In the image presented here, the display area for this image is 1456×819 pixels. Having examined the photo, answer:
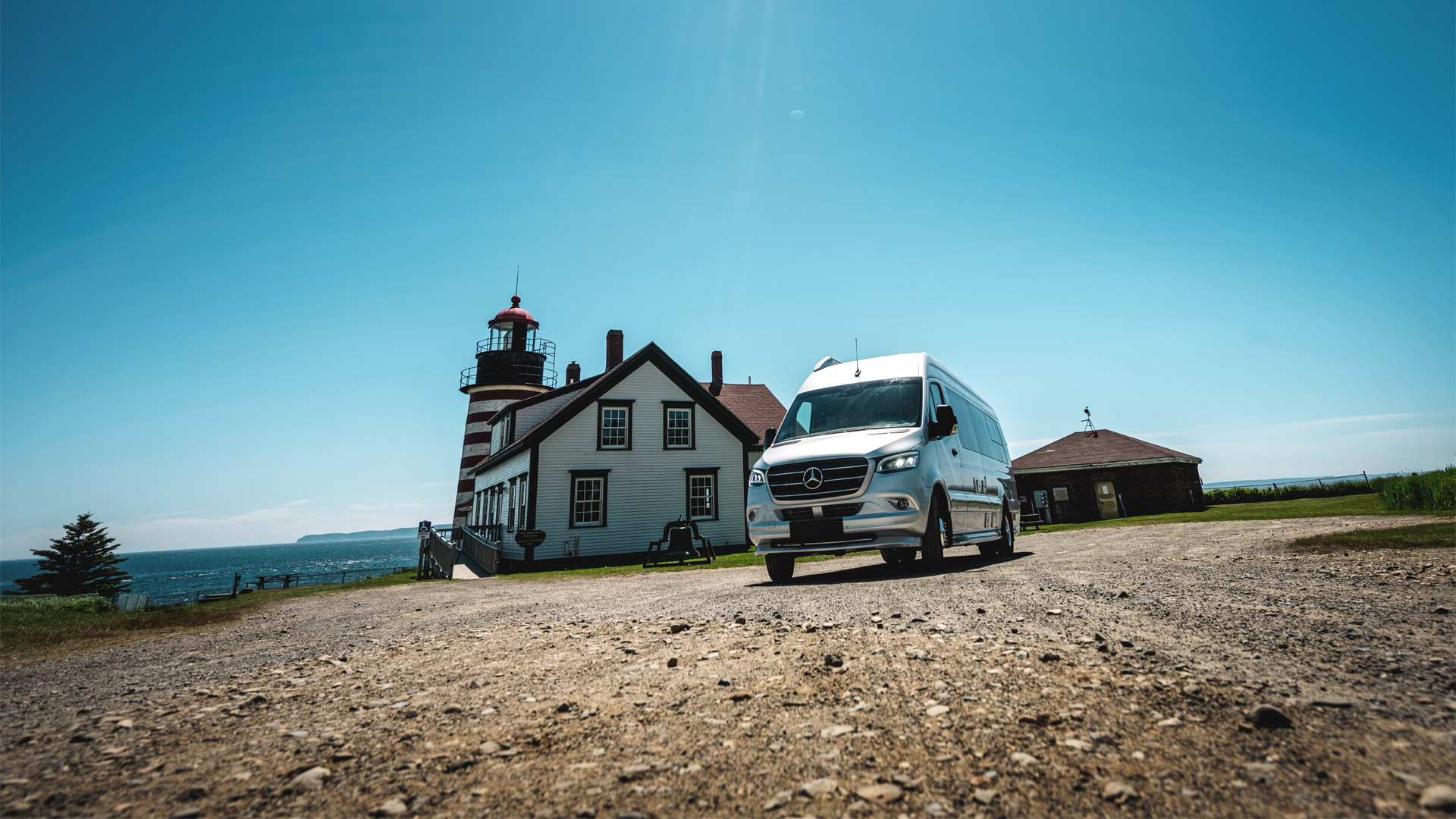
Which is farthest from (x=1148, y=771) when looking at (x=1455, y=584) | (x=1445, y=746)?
(x=1455, y=584)

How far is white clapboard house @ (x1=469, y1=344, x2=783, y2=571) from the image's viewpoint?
21.4 m

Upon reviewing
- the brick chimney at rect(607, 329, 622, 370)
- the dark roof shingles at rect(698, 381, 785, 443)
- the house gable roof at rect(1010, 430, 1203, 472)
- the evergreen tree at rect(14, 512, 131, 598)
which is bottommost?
the evergreen tree at rect(14, 512, 131, 598)

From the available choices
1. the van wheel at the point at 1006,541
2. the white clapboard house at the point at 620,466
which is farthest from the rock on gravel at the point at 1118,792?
the white clapboard house at the point at 620,466

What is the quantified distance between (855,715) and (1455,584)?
492 cm

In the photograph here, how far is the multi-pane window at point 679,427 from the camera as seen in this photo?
23.5 m

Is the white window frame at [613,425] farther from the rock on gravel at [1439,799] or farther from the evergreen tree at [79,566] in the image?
the evergreen tree at [79,566]

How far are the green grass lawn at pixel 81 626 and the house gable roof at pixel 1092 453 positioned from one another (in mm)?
31844

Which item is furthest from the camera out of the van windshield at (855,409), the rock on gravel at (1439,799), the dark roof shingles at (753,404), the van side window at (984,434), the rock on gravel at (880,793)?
the dark roof shingles at (753,404)

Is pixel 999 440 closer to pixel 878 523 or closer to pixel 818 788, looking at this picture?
pixel 878 523

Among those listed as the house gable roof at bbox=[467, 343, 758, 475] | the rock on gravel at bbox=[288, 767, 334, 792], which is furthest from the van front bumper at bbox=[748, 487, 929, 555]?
the house gable roof at bbox=[467, 343, 758, 475]

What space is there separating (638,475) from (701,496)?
2.65 meters

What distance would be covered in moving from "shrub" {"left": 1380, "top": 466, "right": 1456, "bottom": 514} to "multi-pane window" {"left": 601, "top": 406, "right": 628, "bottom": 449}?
2187 cm

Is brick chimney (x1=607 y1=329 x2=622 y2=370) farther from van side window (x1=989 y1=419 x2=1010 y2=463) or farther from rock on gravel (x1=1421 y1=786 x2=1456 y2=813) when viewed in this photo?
rock on gravel (x1=1421 y1=786 x2=1456 y2=813)

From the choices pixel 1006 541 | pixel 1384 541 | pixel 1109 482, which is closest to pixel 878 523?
pixel 1006 541
